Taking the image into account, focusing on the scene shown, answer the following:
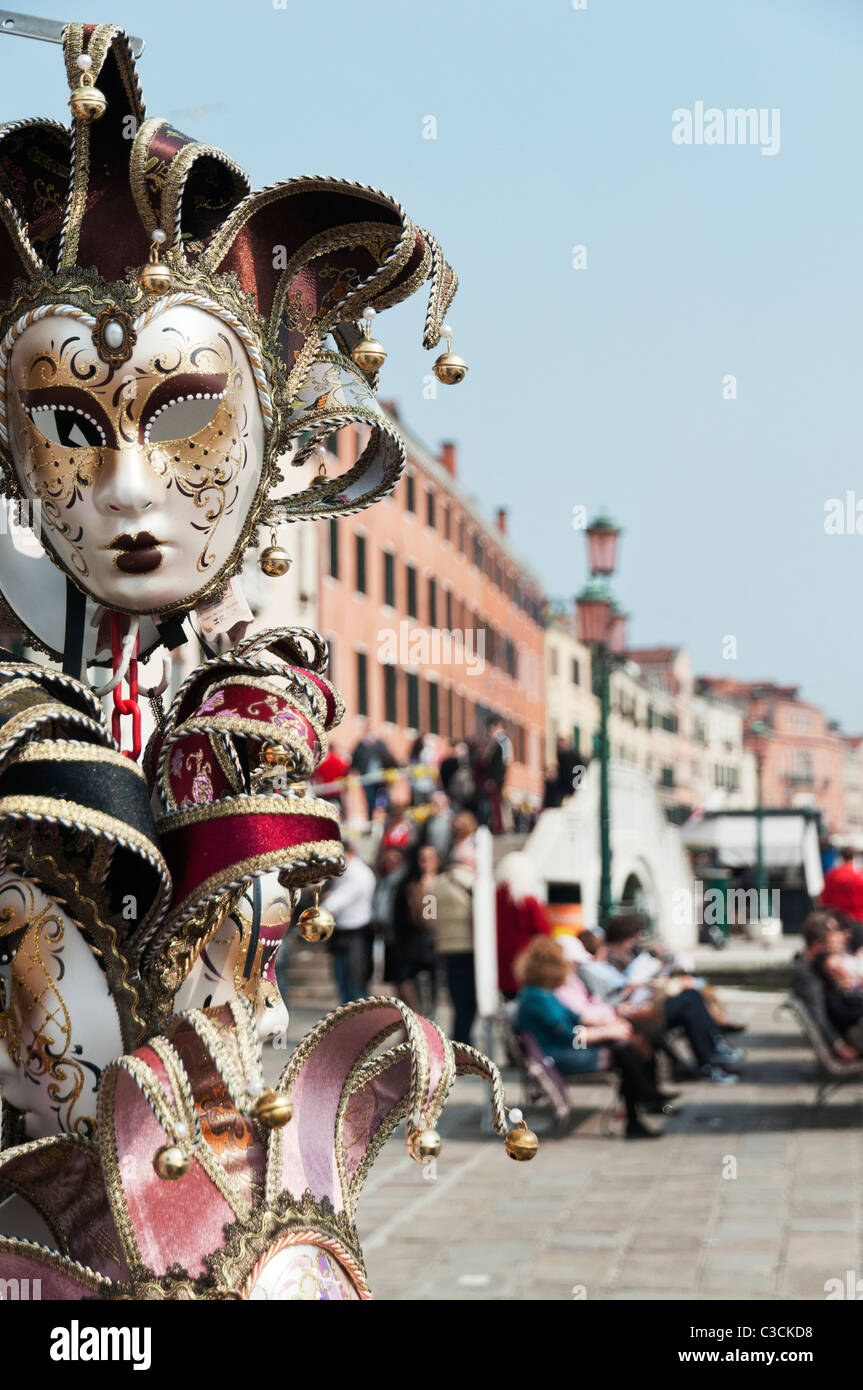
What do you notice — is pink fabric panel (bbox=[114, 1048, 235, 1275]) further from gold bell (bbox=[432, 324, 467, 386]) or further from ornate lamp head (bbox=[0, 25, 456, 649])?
gold bell (bbox=[432, 324, 467, 386])

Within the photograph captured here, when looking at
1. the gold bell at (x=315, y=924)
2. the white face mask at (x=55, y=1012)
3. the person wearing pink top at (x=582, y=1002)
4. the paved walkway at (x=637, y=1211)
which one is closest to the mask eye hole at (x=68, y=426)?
the white face mask at (x=55, y=1012)

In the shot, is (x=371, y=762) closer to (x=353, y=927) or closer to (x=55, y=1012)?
(x=353, y=927)

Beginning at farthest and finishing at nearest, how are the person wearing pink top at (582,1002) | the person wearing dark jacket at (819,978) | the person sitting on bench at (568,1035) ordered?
1. the person wearing dark jacket at (819,978)
2. the person wearing pink top at (582,1002)
3. the person sitting on bench at (568,1035)

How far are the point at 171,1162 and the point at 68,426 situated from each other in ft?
3.12

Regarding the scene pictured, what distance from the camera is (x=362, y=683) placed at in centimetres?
3703

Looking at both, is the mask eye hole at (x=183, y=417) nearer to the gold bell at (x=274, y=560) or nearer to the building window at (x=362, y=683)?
the gold bell at (x=274, y=560)

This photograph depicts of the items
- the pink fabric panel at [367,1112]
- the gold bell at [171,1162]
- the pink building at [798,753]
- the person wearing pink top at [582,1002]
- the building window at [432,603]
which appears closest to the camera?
the gold bell at [171,1162]

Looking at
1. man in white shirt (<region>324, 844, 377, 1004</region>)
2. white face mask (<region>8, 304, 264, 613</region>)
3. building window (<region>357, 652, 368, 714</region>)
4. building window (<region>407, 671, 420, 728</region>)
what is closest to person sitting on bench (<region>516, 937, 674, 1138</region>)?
man in white shirt (<region>324, 844, 377, 1004</region>)

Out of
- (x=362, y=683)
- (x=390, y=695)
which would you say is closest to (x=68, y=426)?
(x=362, y=683)

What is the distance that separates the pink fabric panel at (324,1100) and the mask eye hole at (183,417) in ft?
2.69

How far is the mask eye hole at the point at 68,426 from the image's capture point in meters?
2.16

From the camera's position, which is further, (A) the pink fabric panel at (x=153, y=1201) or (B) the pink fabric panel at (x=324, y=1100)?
(B) the pink fabric panel at (x=324, y=1100)

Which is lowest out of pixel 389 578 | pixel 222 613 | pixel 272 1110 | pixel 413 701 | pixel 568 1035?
pixel 568 1035
